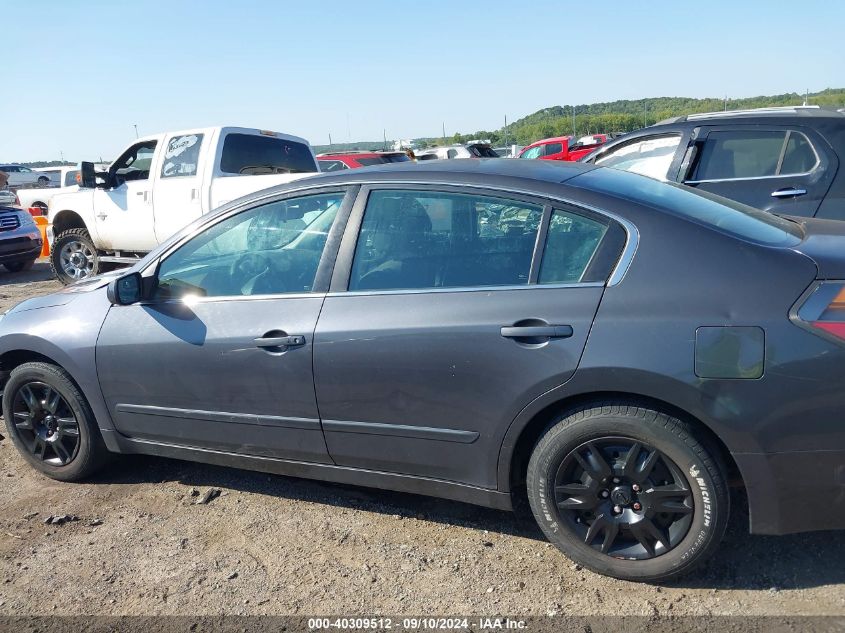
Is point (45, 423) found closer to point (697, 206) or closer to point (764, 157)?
point (697, 206)

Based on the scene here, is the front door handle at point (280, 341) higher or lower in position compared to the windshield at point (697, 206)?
lower

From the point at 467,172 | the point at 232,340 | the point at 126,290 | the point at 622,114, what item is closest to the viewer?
the point at 467,172

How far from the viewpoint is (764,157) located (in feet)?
18.7

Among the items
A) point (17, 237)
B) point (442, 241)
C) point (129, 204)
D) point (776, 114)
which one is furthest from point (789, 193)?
point (17, 237)

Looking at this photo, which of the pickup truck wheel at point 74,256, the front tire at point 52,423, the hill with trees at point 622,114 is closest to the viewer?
the front tire at point 52,423

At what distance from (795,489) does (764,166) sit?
3894 mm

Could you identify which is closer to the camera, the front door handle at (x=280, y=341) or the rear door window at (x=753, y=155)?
the front door handle at (x=280, y=341)

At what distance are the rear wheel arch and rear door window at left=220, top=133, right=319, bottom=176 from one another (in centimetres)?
655

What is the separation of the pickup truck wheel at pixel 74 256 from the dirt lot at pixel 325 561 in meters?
6.75

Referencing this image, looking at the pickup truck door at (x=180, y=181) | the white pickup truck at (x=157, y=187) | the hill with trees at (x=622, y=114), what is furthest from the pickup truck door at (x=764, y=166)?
the hill with trees at (x=622, y=114)

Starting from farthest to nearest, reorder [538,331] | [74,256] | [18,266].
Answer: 1. [18,266]
2. [74,256]
3. [538,331]

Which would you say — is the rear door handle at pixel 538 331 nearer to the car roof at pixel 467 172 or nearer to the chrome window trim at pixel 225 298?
the car roof at pixel 467 172

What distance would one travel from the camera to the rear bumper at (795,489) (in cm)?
247

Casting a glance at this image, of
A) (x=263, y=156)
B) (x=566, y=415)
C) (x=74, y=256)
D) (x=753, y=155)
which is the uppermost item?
(x=263, y=156)
